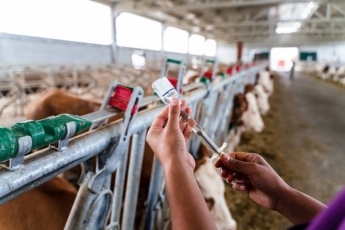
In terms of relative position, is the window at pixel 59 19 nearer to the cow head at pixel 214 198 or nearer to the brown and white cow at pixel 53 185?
the brown and white cow at pixel 53 185

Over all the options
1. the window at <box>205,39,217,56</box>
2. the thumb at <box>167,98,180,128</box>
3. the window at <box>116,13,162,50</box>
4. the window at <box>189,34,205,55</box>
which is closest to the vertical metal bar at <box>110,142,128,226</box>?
the thumb at <box>167,98,180,128</box>

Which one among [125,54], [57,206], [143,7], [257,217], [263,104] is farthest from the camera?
[125,54]

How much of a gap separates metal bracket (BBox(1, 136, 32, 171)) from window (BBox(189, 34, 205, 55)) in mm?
20537

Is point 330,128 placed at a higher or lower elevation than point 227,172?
lower

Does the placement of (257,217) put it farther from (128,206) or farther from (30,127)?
(30,127)

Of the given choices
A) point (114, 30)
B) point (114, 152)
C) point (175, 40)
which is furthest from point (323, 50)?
point (114, 152)

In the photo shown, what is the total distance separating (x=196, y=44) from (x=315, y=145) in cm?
1963

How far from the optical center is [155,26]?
13961mm

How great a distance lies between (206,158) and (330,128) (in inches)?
122

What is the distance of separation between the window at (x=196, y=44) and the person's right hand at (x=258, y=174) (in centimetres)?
2030

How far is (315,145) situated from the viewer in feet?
10.8

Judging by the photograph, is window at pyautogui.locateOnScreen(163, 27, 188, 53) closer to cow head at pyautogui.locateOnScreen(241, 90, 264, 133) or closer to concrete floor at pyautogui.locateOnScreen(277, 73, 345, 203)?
concrete floor at pyautogui.locateOnScreen(277, 73, 345, 203)

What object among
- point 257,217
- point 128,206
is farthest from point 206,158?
point 128,206

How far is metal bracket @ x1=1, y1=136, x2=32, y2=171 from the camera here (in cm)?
46
